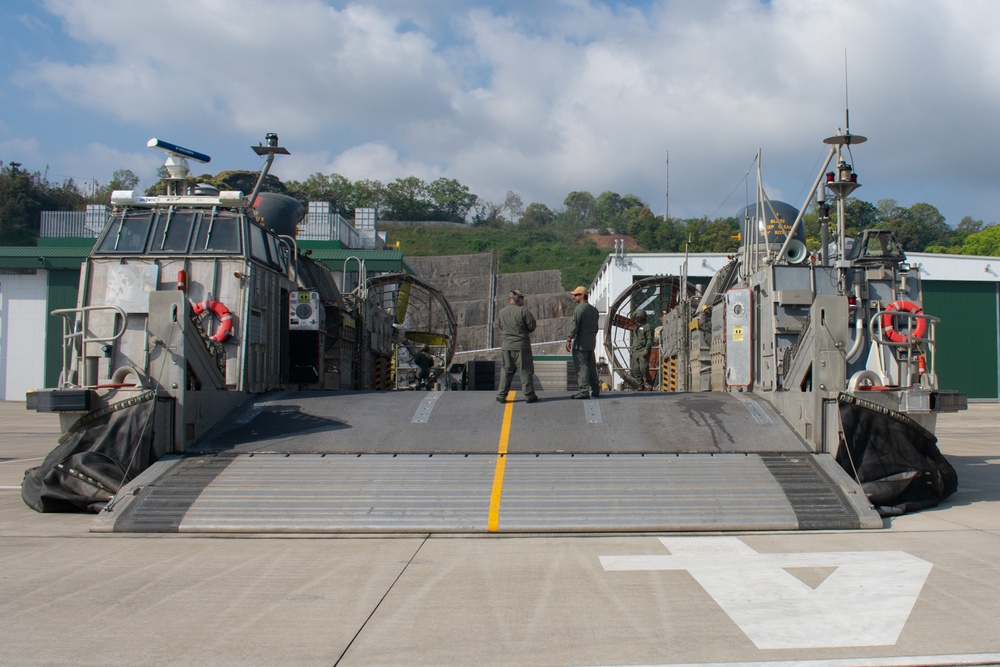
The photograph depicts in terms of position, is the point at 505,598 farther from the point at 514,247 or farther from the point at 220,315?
the point at 514,247

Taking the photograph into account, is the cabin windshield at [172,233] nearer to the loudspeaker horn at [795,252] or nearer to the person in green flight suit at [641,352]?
the loudspeaker horn at [795,252]

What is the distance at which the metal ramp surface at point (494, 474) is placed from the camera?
7590mm

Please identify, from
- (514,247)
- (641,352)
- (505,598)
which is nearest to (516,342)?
(505,598)

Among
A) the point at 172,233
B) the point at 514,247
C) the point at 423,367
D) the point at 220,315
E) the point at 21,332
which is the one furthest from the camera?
A: the point at 514,247

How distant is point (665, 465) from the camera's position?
28.1 feet

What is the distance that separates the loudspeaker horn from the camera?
1393cm

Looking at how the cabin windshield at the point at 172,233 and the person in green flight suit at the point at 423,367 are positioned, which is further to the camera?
the person in green flight suit at the point at 423,367

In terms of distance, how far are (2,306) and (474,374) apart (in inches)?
845

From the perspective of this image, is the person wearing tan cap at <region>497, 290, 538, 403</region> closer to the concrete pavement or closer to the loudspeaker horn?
the concrete pavement

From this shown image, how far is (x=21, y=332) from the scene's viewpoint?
34031 millimetres

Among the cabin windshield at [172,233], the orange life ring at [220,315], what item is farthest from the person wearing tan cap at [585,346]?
the cabin windshield at [172,233]

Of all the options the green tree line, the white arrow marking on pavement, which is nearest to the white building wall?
the green tree line

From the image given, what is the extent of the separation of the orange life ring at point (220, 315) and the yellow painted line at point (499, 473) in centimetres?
390

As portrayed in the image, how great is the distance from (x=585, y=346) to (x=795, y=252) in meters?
5.18
